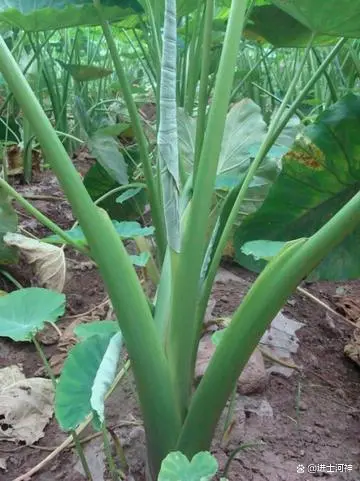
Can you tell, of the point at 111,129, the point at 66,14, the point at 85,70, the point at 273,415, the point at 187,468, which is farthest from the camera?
the point at 85,70

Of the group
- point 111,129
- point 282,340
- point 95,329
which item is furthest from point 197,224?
point 111,129

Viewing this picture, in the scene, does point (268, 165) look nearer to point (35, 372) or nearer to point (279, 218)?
point (279, 218)

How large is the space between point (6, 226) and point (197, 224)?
0.76 meters

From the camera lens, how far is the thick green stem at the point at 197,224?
0.72 meters

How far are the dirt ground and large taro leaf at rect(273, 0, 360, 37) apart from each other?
0.59 metres

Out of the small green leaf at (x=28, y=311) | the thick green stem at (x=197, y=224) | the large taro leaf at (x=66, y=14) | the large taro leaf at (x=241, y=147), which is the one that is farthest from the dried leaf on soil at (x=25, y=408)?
the large taro leaf at (x=66, y=14)

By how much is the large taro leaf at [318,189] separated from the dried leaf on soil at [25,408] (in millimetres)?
407

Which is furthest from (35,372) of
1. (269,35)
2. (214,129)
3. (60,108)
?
(60,108)

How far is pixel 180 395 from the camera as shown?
739 millimetres

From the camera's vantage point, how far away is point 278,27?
A: 128 cm

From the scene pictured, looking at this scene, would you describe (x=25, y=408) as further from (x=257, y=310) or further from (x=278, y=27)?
(x=278, y=27)

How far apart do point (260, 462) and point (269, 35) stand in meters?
0.90

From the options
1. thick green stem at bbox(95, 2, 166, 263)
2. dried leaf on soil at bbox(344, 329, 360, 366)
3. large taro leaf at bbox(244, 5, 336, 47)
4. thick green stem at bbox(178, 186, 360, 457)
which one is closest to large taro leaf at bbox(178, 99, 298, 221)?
large taro leaf at bbox(244, 5, 336, 47)

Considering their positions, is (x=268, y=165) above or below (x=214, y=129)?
above
